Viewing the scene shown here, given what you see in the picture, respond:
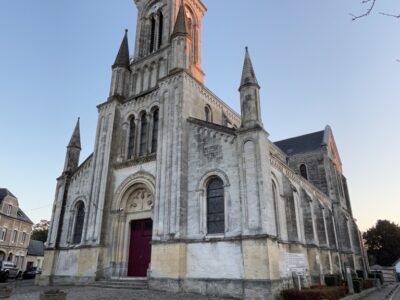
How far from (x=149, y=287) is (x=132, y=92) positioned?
1461 centimetres

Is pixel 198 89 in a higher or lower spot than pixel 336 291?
higher

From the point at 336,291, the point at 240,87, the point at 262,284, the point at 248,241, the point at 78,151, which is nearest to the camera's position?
the point at 262,284

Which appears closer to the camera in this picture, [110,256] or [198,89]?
[110,256]

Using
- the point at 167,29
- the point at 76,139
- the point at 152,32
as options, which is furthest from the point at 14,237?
the point at 167,29

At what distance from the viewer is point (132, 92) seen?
923 inches

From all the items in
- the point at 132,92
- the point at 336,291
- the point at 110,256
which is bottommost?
the point at 336,291

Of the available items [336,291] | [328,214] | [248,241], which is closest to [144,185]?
[248,241]

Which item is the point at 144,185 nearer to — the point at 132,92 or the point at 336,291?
the point at 132,92

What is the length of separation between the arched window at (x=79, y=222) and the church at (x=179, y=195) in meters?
0.08

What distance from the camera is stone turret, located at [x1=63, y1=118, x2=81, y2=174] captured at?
22531 mm

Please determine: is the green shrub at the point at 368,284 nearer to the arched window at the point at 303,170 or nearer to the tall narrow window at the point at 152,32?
the arched window at the point at 303,170

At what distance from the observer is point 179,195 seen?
1550cm

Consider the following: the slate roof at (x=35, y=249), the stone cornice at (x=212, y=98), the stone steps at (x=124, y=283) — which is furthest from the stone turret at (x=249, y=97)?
the slate roof at (x=35, y=249)

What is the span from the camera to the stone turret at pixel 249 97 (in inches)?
600
